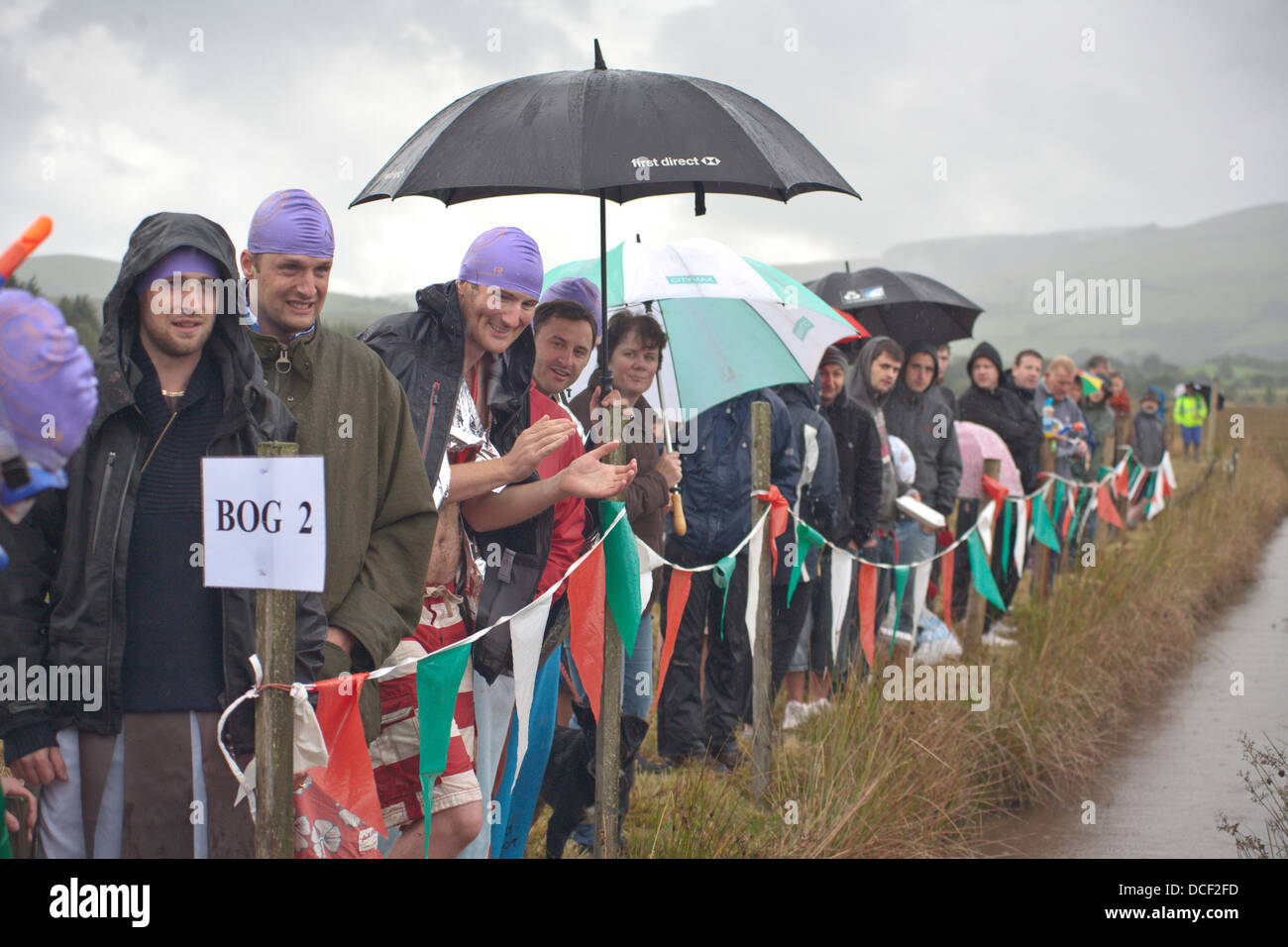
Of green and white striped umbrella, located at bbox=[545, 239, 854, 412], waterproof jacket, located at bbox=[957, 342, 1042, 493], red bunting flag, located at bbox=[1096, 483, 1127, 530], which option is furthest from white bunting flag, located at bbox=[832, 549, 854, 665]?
red bunting flag, located at bbox=[1096, 483, 1127, 530]

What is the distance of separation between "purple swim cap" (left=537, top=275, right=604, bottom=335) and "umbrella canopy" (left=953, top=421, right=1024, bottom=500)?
17.4ft

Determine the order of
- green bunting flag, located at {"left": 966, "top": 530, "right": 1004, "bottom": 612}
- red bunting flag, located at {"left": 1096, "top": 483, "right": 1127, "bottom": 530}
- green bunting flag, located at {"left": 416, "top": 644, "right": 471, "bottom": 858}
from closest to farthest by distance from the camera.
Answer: green bunting flag, located at {"left": 416, "top": 644, "right": 471, "bottom": 858} < green bunting flag, located at {"left": 966, "top": 530, "right": 1004, "bottom": 612} < red bunting flag, located at {"left": 1096, "top": 483, "right": 1127, "bottom": 530}

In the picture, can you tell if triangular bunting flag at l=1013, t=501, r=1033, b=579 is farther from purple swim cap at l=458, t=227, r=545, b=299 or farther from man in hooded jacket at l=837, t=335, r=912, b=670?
purple swim cap at l=458, t=227, r=545, b=299

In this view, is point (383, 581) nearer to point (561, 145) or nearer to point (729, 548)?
point (561, 145)

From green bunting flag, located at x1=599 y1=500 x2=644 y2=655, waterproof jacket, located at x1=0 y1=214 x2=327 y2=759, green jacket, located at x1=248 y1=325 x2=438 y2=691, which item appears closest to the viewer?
waterproof jacket, located at x1=0 y1=214 x2=327 y2=759

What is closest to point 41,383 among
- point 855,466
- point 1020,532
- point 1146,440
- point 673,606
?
point 673,606

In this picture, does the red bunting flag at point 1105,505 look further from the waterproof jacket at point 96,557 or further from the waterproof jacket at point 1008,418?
the waterproof jacket at point 96,557

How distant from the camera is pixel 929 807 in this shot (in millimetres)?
4980

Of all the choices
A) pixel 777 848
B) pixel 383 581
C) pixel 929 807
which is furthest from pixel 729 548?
pixel 383 581

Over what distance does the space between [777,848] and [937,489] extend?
15.5 ft

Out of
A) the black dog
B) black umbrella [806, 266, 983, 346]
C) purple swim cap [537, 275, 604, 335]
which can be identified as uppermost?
black umbrella [806, 266, 983, 346]

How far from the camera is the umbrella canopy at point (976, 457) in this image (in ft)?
30.5

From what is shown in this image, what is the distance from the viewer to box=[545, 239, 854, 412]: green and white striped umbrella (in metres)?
5.50

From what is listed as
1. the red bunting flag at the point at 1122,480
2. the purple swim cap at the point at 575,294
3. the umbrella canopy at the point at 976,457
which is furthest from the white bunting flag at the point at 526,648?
the red bunting flag at the point at 1122,480
